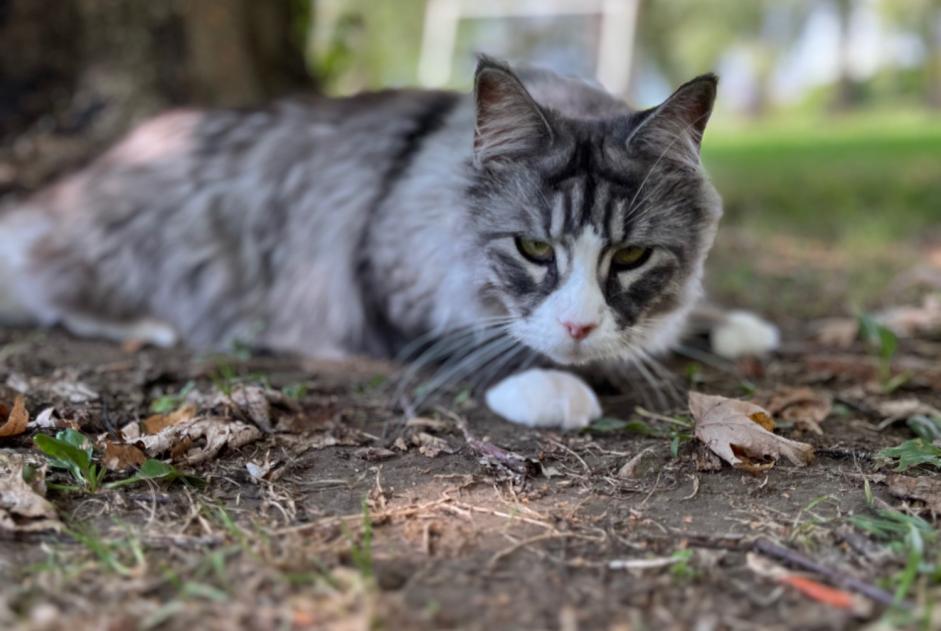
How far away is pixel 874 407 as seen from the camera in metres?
2.47

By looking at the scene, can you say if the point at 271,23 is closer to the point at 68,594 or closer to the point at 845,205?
the point at 68,594

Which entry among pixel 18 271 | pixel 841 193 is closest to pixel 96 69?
pixel 18 271

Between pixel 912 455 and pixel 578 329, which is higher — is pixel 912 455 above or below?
below

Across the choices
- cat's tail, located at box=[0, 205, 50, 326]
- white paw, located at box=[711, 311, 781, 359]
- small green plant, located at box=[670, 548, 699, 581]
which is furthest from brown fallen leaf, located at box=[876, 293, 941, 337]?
cat's tail, located at box=[0, 205, 50, 326]

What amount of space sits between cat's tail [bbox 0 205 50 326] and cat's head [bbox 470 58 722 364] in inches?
85.8

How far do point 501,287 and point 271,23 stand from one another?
9.88ft

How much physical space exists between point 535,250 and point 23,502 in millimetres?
1362

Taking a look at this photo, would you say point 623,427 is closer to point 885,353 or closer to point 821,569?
point 821,569

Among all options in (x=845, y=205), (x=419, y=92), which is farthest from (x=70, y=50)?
(x=845, y=205)

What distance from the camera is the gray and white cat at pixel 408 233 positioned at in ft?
7.22

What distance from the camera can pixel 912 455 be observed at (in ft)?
6.40

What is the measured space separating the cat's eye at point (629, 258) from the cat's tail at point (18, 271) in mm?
2572

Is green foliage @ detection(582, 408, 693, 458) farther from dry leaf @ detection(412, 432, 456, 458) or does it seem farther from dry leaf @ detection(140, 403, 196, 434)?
dry leaf @ detection(140, 403, 196, 434)

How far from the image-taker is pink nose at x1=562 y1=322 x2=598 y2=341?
207 cm
